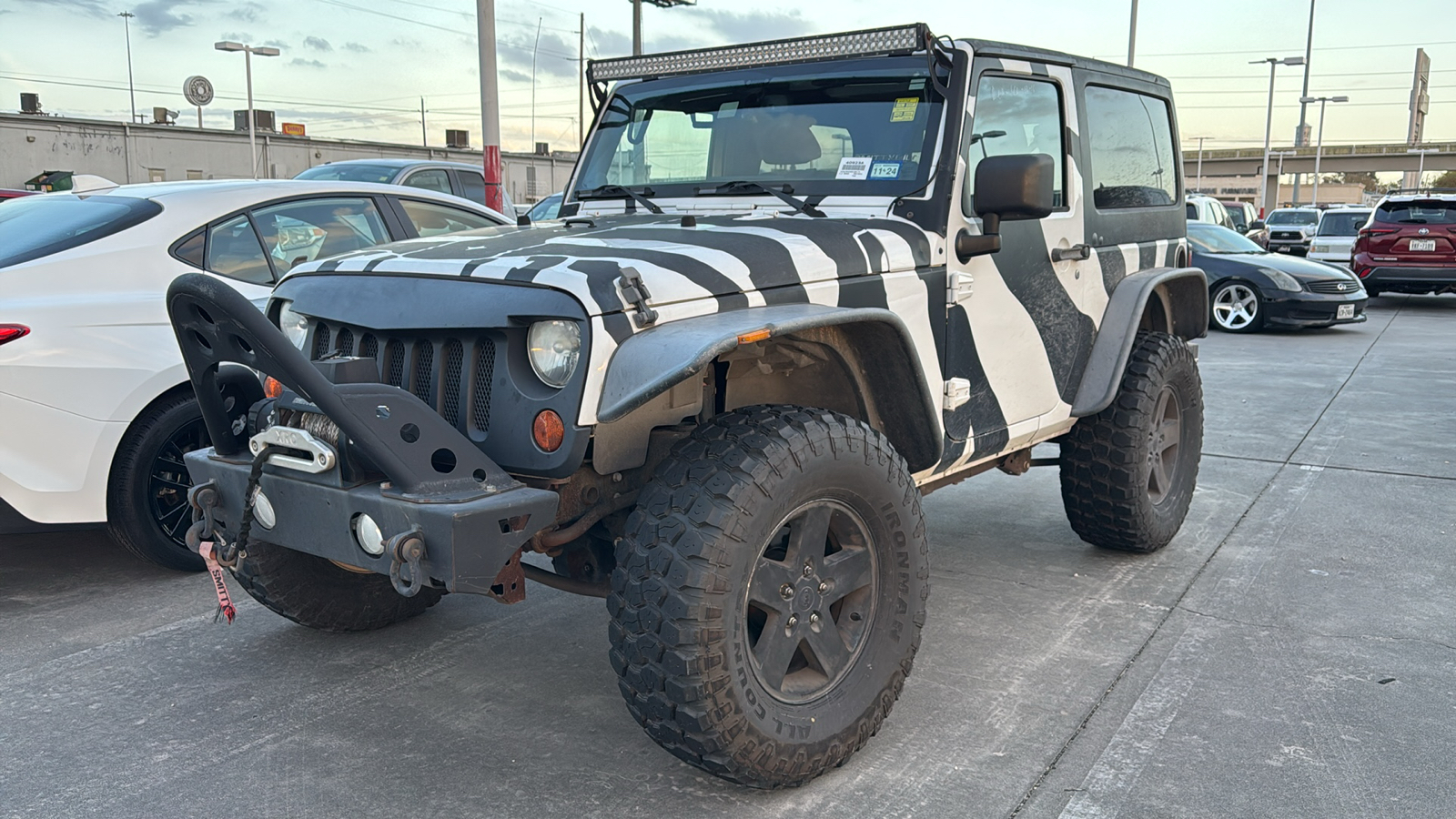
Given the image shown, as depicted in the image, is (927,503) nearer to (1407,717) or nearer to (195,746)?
(1407,717)

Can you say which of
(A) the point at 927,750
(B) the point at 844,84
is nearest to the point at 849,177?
(B) the point at 844,84

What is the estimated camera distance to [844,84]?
3.98 metres

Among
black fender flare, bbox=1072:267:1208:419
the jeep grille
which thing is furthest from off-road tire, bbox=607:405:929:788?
black fender flare, bbox=1072:267:1208:419

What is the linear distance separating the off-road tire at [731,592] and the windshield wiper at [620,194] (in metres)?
1.31

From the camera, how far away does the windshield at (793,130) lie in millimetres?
3840

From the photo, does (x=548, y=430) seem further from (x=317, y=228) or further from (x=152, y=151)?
(x=152, y=151)

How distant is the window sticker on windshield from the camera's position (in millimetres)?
3803

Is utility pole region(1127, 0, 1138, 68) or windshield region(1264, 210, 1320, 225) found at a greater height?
utility pole region(1127, 0, 1138, 68)

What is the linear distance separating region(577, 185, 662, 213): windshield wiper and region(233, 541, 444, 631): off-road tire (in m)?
1.51

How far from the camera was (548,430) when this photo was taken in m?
2.77

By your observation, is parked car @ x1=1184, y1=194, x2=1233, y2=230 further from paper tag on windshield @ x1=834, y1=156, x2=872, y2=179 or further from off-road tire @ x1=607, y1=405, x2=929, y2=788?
off-road tire @ x1=607, y1=405, x2=929, y2=788

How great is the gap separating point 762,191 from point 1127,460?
198cm

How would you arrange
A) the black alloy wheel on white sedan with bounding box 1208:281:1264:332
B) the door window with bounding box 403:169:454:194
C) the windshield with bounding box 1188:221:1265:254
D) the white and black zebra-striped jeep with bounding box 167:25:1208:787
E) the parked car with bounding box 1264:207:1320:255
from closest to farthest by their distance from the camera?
1. the white and black zebra-striped jeep with bounding box 167:25:1208:787
2. the door window with bounding box 403:169:454:194
3. the black alloy wheel on white sedan with bounding box 1208:281:1264:332
4. the windshield with bounding box 1188:221:1265:254
5. the parked car with bounding box 1264:207:1320:255

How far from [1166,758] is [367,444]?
2265 mm
